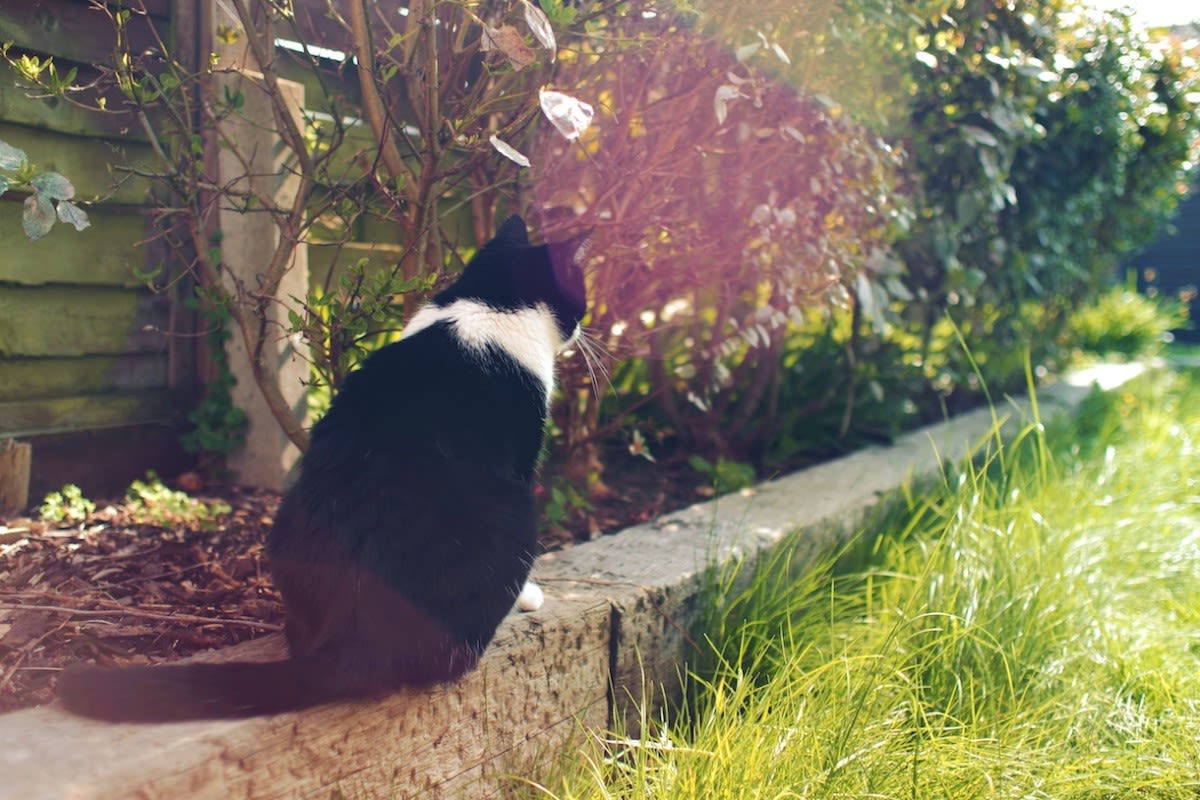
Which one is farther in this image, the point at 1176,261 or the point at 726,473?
the point at 1176,261

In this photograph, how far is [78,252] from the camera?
233cm

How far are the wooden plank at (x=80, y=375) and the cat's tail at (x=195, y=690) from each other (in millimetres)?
1276

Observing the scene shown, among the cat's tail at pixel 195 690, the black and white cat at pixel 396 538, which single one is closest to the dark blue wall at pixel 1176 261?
the black and white cat at pixel 396 538

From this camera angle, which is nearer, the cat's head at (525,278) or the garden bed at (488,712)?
the garden bed at (488,712)

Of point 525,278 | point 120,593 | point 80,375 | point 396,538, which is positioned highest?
point 525,278

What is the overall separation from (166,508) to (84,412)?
38 cm

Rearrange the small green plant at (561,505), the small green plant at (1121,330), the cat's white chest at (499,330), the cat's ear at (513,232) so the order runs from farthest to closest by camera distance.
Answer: the small green plant at (1121,330)
the small green plant at (561,505)
the cat's ear at (513,232)
the cat's white chest at (499,330)

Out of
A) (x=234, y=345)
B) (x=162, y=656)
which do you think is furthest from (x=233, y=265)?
(x=162, y=656)

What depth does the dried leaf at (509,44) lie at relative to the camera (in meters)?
1.54

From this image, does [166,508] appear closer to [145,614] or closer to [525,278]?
[145,614]

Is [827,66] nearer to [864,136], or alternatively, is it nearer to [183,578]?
[864,136]

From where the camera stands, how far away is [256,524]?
7.51ft

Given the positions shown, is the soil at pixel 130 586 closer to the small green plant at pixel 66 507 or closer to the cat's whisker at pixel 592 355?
the small green plant at pixel 66 507

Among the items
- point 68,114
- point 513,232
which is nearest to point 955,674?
point 513,232
